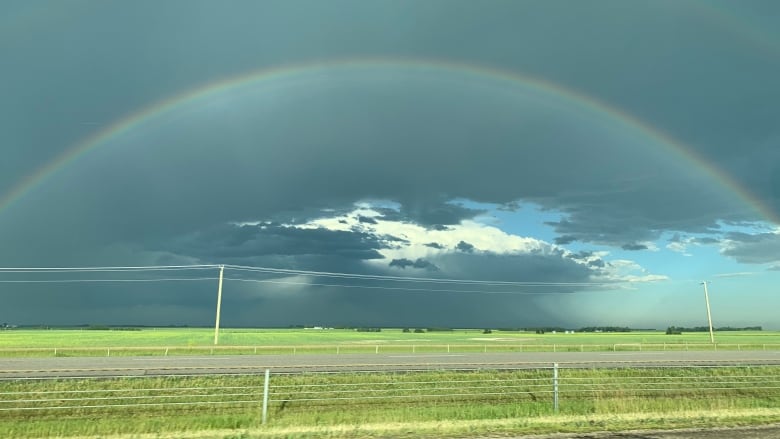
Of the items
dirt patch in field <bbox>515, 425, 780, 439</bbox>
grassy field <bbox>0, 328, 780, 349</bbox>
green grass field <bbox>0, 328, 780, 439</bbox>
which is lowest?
grassy field <bbox>0, 328, 780, 349</bbox>

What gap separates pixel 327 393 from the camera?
16.9 m

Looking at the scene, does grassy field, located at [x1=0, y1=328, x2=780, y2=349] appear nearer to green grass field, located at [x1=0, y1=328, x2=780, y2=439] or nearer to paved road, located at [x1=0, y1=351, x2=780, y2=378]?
paved road, located at [x1=0, y1=351, x2=780, y2=378]

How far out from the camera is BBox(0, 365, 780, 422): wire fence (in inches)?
584

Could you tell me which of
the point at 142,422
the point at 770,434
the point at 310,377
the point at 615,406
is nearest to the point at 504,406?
the point at 615,406

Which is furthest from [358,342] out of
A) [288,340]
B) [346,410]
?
[346,410]

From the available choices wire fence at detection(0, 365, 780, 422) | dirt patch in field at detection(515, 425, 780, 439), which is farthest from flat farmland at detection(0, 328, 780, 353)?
dirt patch in field at detection(515, 425, 780, 439)

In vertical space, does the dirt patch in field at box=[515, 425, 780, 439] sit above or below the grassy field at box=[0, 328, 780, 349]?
above

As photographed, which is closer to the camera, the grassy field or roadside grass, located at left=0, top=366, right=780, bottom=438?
roadside grass, located at left=0, top=366, right=780, bottom=438

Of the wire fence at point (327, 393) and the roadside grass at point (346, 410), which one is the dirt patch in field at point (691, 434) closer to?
the roadside grass at point (346, 410)

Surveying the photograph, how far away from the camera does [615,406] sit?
15.7 metres

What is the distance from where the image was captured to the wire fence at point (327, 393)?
14.8 meters

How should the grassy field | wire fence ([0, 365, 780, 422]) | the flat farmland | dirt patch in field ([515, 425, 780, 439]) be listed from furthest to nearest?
the grassy field < the flat farmland < wire fence ([0, 365, 780, 422]) < dirt patch in field ([515, 425, 780, 439])

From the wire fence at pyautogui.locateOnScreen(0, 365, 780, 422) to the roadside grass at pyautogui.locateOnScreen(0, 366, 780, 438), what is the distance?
0.05m

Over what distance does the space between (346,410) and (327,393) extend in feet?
5.78
